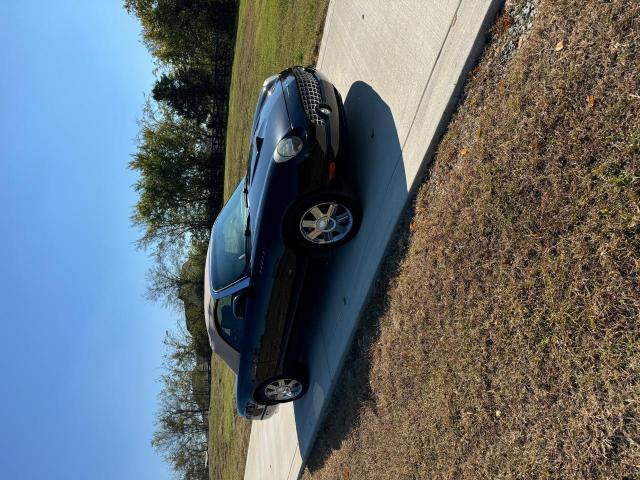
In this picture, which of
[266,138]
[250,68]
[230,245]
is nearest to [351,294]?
[230,245]

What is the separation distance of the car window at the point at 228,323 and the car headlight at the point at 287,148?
1.88 metres

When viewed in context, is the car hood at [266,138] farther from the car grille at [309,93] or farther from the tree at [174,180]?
the tree at [174,180]

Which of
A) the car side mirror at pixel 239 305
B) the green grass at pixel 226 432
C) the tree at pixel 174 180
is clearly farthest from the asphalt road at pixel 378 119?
the tree at pixel 174 180

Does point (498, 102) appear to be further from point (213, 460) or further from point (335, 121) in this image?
point (213, 460)

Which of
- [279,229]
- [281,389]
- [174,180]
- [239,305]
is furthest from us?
[174,180]

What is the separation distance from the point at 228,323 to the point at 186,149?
75.7 ft

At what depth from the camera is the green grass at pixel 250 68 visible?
955 centimetres

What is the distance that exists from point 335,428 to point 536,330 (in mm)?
3280

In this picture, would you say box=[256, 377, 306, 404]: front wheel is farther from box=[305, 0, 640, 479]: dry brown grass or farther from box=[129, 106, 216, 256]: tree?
box=[129, 106, 216, 256]: tree

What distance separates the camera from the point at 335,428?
5.69 meters

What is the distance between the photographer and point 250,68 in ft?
53.9

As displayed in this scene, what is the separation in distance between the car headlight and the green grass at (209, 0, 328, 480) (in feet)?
14.0

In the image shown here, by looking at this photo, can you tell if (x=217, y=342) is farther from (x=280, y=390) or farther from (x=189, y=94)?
(x=189, y=94)

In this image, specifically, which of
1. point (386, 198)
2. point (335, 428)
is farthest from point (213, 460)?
point (386, 198)
